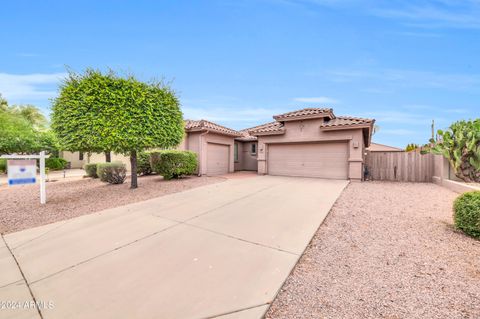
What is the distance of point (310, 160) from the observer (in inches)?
488

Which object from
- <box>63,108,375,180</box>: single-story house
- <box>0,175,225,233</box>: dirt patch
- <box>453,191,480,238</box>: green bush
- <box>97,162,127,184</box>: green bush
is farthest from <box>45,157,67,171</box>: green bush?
<box>453,191,480,238</box>: green bush

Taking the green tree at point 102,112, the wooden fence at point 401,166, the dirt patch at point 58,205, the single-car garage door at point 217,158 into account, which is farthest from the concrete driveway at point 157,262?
the wooden fence at point 401,166

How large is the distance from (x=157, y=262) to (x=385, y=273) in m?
3.15

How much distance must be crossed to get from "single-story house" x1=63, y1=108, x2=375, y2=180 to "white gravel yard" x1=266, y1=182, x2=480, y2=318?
6819 millimetres

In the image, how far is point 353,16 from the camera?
30.4 ft

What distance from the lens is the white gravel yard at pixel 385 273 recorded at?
2100 millimetres

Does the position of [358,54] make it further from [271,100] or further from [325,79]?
[271,100]

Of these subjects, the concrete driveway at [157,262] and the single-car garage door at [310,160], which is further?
the single-car garage door at [310,160]

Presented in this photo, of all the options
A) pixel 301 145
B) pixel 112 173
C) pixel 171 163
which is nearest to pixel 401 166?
pixel 301 145

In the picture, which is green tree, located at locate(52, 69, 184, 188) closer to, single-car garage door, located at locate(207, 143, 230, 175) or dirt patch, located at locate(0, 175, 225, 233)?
dirt patch, located at locate(0, 175, 225, 233)

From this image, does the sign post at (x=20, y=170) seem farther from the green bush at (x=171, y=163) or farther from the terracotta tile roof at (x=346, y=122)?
the terracotta tile roof at (x=346, y=122)

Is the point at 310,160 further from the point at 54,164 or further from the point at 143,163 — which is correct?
the point at 54,164

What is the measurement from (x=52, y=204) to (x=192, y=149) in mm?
7418

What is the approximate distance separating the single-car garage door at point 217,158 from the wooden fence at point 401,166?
9.05 meters
